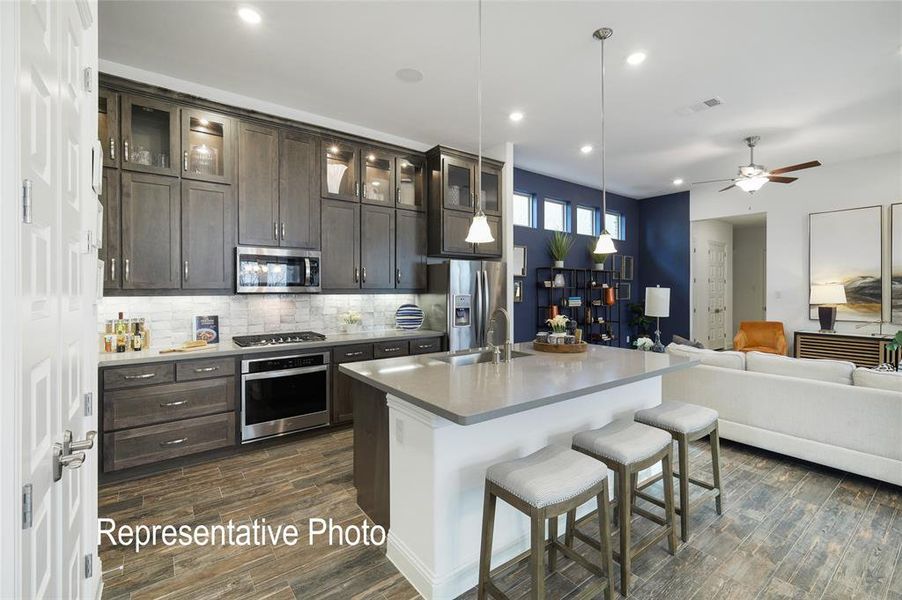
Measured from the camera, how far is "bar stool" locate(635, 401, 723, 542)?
2236 mm

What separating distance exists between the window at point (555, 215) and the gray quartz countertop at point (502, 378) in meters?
4.14

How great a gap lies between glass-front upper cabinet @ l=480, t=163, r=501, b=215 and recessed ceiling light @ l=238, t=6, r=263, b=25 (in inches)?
112

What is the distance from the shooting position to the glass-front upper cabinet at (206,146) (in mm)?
3342

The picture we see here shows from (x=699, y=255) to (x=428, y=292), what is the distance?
5572 millimetres

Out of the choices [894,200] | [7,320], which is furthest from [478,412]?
[894,200]

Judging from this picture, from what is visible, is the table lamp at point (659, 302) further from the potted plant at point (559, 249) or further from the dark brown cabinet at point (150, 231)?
the dark brown cabinet at point (150, 231)

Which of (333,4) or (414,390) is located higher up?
(333,4)

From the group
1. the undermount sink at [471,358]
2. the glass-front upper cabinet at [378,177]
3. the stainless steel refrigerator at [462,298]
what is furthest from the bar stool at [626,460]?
the glass-front upper cabinet at [378,177]

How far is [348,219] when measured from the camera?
4.20 m

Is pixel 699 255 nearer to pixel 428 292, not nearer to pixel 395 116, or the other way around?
pixel 428 292

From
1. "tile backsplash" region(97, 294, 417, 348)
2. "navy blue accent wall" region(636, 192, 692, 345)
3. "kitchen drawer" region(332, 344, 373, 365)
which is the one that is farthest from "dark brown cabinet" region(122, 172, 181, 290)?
"navy blue accent wall" region(636, 192, 692, 345)

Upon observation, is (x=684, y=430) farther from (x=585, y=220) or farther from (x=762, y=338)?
(x=585, y=220)

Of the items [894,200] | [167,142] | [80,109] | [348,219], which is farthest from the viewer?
[894,200]

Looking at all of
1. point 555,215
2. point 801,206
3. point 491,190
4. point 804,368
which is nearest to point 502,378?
point 804,368
